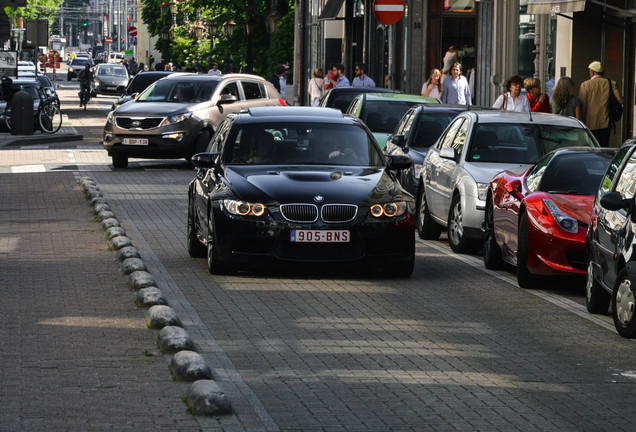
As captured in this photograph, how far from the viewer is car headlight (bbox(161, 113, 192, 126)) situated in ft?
86.7

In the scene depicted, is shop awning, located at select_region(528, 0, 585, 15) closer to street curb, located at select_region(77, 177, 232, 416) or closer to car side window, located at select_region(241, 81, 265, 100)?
car side window, located at select_region(241, 81, 265, 100)

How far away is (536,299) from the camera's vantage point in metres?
11.8

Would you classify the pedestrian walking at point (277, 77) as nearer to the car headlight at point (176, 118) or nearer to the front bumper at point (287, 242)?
the car headlight at point (176, 118)

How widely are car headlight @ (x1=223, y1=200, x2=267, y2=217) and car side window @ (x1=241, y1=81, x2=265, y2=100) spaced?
16446 mm

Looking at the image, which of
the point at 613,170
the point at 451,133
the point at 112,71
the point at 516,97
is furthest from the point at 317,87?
the point at 112,71

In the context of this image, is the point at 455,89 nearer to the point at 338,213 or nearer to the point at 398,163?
the point at 398,163

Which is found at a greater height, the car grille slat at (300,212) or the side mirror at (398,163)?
the side mirror at (398,163)

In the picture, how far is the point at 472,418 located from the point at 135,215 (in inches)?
454

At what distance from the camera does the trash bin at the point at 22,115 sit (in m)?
35.7

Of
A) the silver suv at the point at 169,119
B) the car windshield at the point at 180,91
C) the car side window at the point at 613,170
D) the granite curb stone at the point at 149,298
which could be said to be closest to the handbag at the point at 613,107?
the silver suv at the point at 169,119

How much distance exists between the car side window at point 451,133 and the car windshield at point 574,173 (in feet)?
11.4

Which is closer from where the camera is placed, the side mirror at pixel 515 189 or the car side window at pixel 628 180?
the car side window at pixel 628 180

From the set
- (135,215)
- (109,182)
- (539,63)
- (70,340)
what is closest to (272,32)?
(539,63)

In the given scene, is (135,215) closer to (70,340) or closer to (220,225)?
(220,225)
